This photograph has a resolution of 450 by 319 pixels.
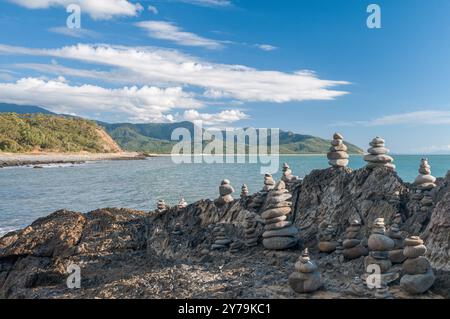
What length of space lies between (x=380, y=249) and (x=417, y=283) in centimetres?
212

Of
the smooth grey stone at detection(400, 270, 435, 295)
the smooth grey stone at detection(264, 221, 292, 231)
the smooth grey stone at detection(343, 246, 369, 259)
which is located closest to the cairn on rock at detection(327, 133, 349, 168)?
the smooth grey stone at detection(264, 221, 292, 231)

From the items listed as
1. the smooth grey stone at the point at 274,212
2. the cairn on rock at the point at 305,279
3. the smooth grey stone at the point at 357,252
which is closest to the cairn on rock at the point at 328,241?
the smooth grey stone at the point at 357,252

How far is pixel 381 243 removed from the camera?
1429cm

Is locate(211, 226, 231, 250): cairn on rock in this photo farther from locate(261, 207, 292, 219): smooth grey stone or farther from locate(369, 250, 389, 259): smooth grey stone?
locate(369, 250, 389, 259): smooth grey stone

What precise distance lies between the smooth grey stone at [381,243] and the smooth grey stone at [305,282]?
2.74m

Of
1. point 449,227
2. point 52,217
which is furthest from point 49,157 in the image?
→ point 449,227

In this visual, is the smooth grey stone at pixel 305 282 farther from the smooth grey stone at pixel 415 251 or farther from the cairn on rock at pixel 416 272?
the smooth grey stone at pixel 415 251

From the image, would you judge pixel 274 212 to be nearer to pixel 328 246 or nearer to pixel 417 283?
pixel 328 246

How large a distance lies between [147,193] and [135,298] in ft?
190

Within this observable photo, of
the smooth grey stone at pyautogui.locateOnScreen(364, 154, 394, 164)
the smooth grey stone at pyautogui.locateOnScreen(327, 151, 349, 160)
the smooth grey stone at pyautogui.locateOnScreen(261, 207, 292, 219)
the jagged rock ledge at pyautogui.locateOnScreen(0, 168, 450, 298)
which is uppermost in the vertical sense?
the smooth grey stone at pyautogui.locateOnScreen(327, 151, 349, 160)

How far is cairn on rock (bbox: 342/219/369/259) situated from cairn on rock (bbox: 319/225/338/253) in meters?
1.04

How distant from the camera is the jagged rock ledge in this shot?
1499 centimetres

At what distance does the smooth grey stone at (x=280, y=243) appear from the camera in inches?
747

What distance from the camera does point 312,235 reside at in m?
20.1
